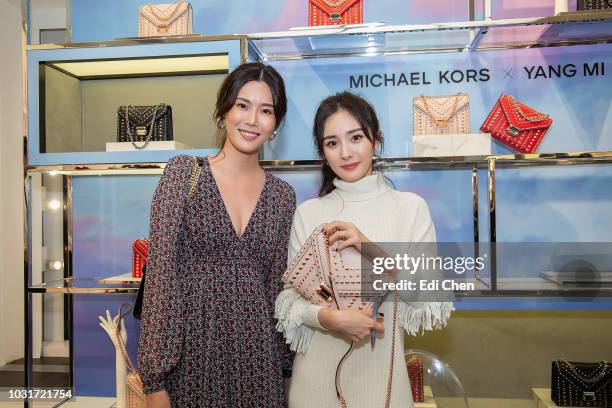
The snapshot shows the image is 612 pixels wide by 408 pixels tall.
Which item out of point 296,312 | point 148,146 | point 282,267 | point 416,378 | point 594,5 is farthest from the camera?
point 148,146

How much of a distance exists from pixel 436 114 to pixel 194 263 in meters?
1.52

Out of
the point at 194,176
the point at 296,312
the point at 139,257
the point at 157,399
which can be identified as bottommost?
the point at 157,399

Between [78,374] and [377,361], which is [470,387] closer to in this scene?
[377,361]

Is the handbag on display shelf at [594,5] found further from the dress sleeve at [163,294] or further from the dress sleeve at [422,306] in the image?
the dress sleeve at [163,294]

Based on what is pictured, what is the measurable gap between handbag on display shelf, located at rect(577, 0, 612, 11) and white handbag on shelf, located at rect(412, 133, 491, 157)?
29.0 inches

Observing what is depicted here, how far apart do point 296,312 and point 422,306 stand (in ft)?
1.36

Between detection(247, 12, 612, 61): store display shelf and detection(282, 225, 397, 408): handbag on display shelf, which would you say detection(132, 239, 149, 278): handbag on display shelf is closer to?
detection(247, 12, 612, 61): store display shelf

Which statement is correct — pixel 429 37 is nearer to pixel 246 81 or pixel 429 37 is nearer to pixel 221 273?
pixel 246 81

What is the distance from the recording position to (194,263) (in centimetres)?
171

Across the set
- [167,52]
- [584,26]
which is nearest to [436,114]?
[584,26]

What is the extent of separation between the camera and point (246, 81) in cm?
179

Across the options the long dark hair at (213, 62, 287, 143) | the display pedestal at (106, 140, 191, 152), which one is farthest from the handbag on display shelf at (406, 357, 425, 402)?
the display pedestal at (106, 140, 191, 152)

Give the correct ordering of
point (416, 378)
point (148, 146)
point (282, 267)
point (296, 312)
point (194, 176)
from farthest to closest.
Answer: point (148, 146) < point (416, 378) < point (282, 267) < point (194, 176) < point (296, 312)

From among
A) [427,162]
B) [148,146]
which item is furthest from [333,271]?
[148,146]
